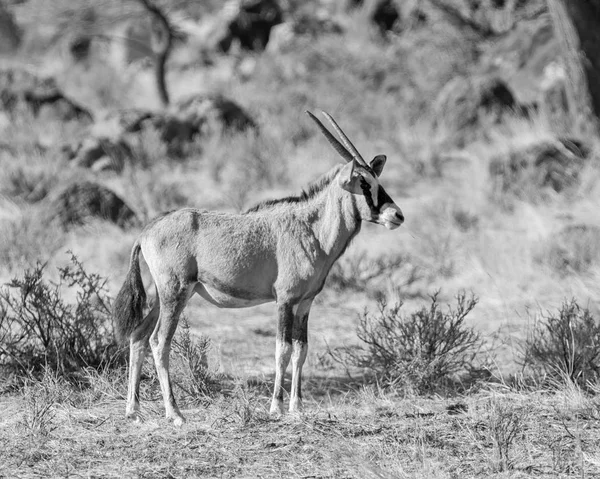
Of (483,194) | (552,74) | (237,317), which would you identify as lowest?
(237,317)

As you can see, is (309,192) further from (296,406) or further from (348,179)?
(296,406)

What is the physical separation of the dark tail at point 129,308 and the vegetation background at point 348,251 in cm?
58

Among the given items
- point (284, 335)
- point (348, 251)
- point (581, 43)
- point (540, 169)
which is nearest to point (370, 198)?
point (284, 335)

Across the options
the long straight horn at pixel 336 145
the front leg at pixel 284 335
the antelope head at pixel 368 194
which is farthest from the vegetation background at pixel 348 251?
the long straight horn at pixel 336 145

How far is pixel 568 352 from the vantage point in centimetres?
809

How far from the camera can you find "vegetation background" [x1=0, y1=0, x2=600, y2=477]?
6.64m

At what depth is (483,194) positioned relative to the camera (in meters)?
15.3

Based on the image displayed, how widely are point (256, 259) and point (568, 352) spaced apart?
2.66m

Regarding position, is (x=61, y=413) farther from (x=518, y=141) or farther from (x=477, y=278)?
(x=518, y=141)

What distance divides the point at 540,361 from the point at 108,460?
3.72 metres

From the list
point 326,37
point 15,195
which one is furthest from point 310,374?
point 326,37

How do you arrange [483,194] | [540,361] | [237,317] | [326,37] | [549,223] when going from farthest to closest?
1. [326,37]
2. [483,194]
3. [549,223]
4. [237,317]
5. [540,361]

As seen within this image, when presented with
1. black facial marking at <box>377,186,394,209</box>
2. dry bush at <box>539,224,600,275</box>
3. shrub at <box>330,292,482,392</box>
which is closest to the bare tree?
dry bush at <box>539,224,600,275</box>

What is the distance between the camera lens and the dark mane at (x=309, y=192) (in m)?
7.30
